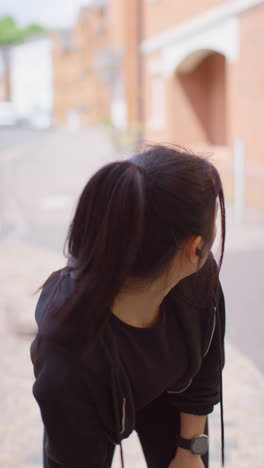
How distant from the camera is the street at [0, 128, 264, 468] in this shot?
121 inches

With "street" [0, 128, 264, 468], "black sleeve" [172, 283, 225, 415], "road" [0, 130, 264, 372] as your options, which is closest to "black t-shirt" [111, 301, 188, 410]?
"black sleeve" [172, 283, 225, 415]

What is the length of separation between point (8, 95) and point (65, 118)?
55.5 feet

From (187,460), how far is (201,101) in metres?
13.0

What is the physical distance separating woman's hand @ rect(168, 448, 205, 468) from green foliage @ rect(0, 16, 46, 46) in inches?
2526

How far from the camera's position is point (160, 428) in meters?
1.78

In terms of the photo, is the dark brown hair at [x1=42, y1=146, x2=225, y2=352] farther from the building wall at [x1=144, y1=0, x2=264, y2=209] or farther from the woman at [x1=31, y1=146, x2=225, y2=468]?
the building wall at [x1=144, y1=0, x2=264, y2=209]

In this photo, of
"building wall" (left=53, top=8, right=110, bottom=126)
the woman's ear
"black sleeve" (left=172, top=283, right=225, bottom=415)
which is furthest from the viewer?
"building wall" (left=53, top=8, right=110, bottom=126)

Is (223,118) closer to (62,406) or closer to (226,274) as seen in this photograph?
(226,274)

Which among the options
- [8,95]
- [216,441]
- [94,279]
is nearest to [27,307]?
[216,441]

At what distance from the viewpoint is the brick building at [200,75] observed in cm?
984

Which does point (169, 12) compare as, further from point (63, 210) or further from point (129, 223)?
point (129, 223)

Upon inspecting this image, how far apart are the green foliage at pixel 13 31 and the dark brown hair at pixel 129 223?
64.3 metres

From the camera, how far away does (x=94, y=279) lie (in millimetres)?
1269

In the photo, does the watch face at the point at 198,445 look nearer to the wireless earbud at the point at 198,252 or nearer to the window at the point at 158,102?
the wireless earbud at the point at 198,252
